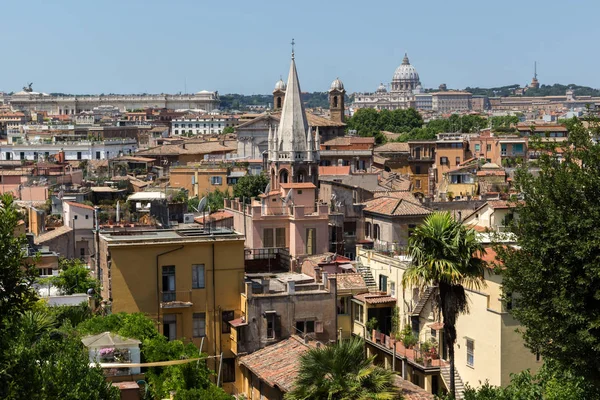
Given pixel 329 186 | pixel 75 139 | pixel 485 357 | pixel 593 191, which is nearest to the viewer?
pixel 593 191

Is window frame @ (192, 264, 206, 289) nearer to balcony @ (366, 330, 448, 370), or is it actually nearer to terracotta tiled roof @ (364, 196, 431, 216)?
balcony @ (366, 330, 448, 370)

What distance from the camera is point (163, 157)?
A: 295 feet

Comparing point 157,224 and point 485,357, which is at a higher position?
point 157,224

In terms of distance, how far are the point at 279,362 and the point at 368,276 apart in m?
6.97

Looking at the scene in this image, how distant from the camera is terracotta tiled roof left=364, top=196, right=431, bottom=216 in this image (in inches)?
1587

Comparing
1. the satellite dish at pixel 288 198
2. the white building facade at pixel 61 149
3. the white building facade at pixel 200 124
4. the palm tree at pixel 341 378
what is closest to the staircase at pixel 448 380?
the palm tree at pixel 341 378

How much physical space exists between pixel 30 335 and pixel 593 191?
10132 millimetres

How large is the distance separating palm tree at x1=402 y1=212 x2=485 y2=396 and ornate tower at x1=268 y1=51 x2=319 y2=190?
33162 mm

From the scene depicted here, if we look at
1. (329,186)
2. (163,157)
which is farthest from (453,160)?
(329,186)

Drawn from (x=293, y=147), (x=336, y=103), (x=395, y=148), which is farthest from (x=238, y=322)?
(x=336, y=103)

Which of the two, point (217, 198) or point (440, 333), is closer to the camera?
point (440, 333)

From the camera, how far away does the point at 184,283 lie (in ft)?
88.5

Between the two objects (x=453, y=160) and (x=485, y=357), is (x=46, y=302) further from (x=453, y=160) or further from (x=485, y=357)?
(x=453, y=160)

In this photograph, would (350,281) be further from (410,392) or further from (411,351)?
(410,392)
